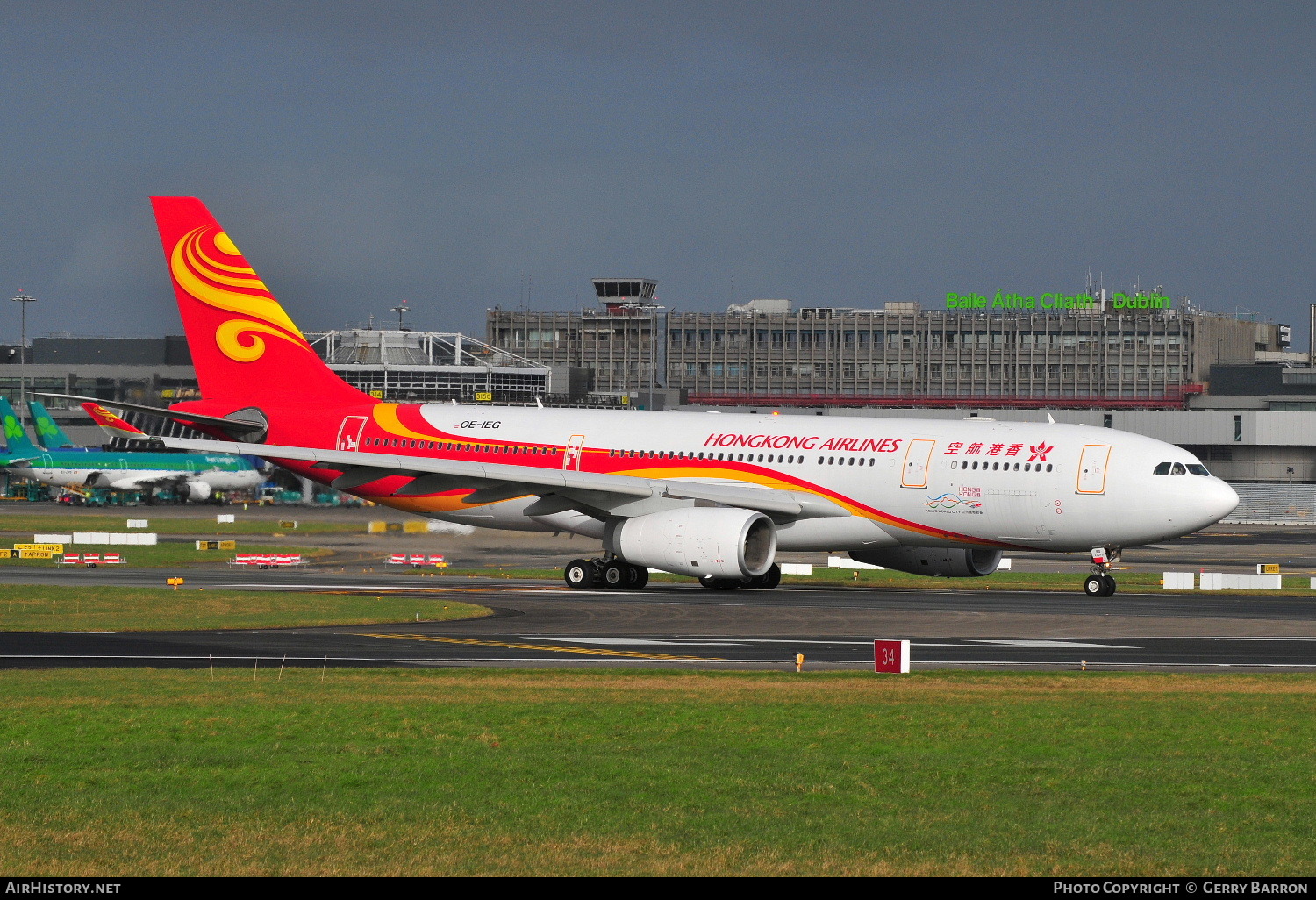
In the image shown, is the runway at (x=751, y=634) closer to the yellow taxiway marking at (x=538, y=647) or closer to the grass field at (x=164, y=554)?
the yellow taxiway marking at (x=538, y=647)

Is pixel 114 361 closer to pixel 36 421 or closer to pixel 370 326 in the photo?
pixel 370 326

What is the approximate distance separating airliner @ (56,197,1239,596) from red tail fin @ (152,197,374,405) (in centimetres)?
6

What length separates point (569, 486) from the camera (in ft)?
142

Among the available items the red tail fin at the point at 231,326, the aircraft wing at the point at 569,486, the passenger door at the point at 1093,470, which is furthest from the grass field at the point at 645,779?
the red tail fin at the point at 231,326

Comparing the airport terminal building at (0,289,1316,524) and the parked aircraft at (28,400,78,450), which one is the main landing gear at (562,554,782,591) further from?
the airport terminal building at (0,289,1316,524)

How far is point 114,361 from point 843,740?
156630 millimetres

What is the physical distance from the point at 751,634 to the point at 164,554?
33.1m

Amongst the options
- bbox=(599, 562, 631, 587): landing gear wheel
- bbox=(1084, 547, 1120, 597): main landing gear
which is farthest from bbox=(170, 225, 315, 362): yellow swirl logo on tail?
bbox=(1084, 547, 1120, 597): main landing gear

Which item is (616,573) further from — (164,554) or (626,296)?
(626,296)

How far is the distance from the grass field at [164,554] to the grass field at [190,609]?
44.1 ft

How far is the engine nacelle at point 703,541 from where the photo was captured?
40.6m

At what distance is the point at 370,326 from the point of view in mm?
158625

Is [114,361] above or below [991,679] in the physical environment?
above

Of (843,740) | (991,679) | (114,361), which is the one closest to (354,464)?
(991,679)
